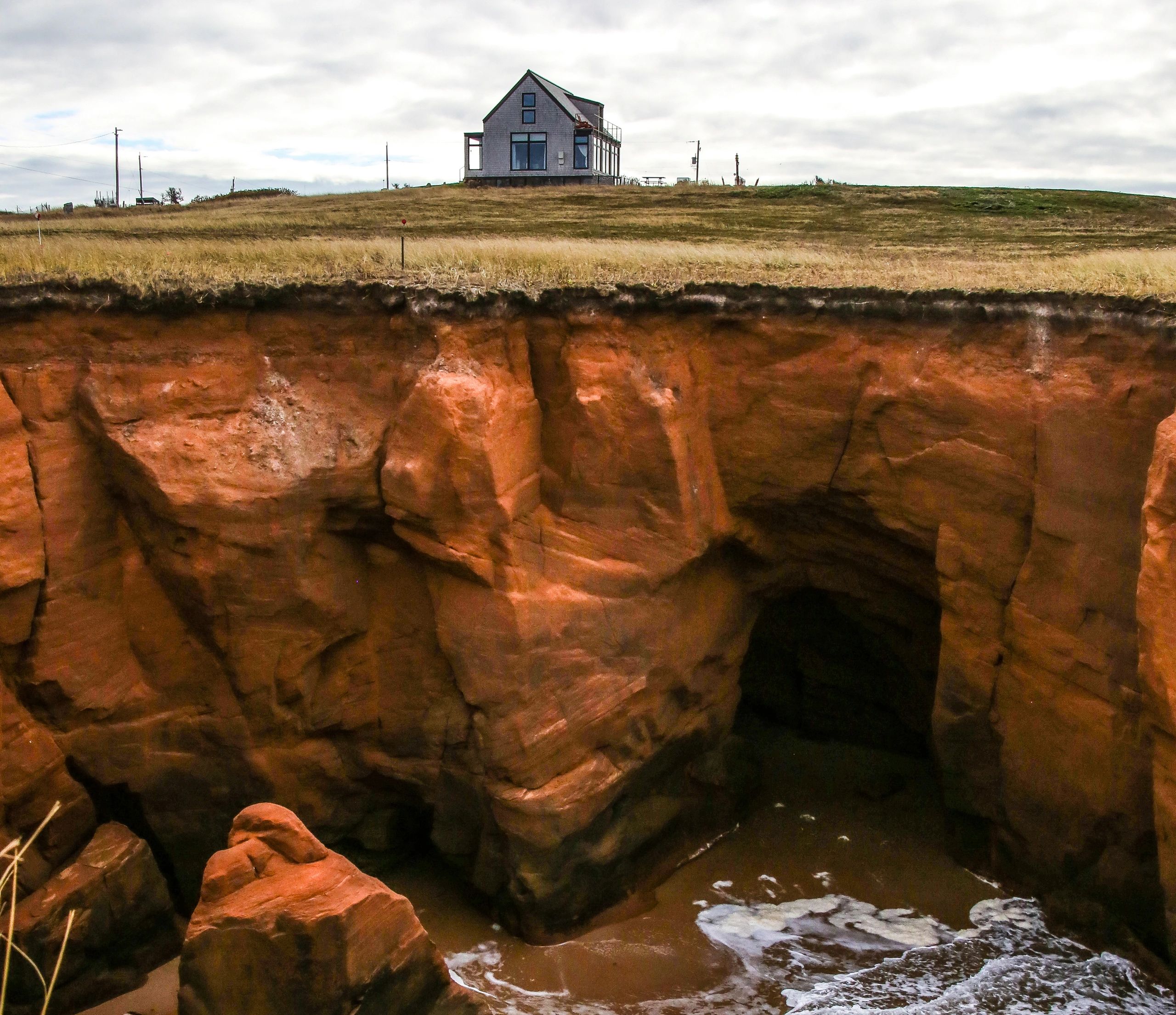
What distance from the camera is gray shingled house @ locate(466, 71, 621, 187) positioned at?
31.5m

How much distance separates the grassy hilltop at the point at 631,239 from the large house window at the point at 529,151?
2.87 meters

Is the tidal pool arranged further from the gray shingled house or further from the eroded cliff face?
the gray shingled house

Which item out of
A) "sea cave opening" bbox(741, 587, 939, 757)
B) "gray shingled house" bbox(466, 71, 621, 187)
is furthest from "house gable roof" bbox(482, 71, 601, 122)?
"sea cave opening" bbox(741, 587, 939, 757)

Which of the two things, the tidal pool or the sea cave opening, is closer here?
the tidal pool

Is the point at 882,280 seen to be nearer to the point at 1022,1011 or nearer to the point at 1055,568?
the point at 1055,568

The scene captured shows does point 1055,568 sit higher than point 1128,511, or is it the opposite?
point 1128,511

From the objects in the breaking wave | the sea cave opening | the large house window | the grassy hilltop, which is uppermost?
the large house window

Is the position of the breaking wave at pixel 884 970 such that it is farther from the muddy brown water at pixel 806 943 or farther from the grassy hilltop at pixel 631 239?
the grassy hilltop at pixel 631 239

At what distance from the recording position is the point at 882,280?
953cm

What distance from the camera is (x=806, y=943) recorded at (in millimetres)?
8906

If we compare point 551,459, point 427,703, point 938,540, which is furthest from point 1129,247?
point 427,703

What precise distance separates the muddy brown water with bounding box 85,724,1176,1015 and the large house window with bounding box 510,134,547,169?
25323 mm

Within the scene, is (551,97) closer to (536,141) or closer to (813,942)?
(536,141)

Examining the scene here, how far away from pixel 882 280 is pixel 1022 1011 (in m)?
6.06
